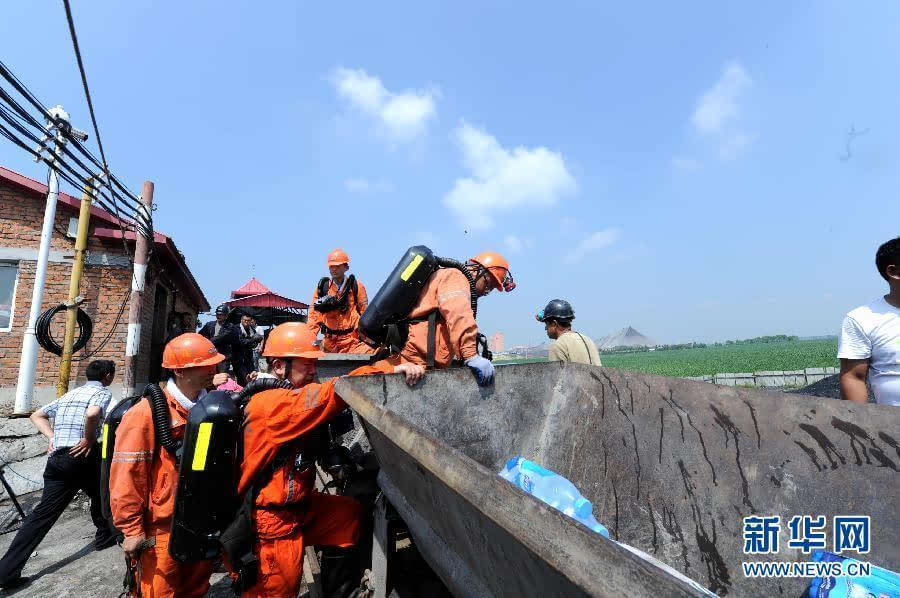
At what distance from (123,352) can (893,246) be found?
1046cm

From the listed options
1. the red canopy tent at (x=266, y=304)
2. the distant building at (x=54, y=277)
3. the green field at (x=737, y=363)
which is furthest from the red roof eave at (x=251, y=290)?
the green field at (x=737, y=363)

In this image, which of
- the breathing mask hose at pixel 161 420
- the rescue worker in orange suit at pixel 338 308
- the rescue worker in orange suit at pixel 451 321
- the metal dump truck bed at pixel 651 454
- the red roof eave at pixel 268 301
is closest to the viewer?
the metal dump truck bed at pixel 651 454

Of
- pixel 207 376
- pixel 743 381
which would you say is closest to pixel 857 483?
pixel 207 376

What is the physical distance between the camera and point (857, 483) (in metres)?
2.02

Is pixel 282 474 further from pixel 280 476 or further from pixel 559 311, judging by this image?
pixel 559 311

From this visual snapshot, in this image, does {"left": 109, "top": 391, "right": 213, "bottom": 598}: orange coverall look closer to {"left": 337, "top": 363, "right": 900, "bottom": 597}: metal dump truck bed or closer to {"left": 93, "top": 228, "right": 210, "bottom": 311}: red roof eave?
{"left": 337, "top": 363, "right": 900, "bottom": 597}: metal dump truck bed

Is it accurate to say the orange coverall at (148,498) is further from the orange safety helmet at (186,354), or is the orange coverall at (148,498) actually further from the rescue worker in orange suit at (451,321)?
the rescue worker in orange suit at (451,321)

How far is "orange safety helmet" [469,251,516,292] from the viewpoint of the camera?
335 centimetres

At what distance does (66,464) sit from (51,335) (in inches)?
191

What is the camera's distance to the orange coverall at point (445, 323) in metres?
2.74

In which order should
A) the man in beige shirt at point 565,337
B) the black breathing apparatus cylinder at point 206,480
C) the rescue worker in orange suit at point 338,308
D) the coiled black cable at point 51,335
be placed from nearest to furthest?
the black breathing apparatus cylinder at point 206,480
the man in beige shirt at point 565,337
the rescue worker in orange suit at point 338,308
the coiled black cable at point 51,335

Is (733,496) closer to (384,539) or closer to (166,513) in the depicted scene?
(384,539)

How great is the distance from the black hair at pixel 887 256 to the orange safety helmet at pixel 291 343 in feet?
10.3

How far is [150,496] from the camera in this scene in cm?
239
